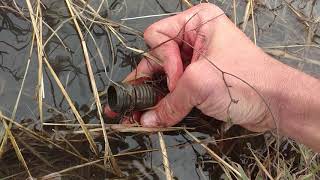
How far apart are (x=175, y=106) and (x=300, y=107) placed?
0.43 metres

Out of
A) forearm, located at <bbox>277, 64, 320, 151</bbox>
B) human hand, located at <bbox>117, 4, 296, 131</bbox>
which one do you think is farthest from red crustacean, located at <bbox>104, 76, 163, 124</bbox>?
forearm, located at <bbox>277, 64, 320, 151</bbox>

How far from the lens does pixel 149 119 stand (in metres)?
1.79

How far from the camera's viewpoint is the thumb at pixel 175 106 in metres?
1.60

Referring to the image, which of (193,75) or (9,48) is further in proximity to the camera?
(9,48)

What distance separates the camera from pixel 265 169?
1769 mm

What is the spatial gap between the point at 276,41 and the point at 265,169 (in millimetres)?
682

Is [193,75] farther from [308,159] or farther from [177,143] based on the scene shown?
[308,159]

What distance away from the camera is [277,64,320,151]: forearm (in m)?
1.66

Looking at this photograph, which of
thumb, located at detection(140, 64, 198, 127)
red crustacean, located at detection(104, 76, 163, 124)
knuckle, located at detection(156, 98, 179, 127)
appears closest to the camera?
thumb, located at detection(140, 64, 198, 127)

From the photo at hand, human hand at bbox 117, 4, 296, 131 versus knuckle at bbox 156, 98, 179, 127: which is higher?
human hand at bbox 117, 4, 296, 131

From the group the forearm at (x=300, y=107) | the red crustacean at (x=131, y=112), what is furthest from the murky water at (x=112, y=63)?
the forearm at (x=300, y=107)

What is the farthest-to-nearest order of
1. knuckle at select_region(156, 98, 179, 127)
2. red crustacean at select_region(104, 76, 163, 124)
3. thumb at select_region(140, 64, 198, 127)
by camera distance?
red crustacean at select_region(104, 76, 163, 124)
knuckle at select_region(156, 98, 179, 127)
thumb at select_region(140, 64, 198, 127)

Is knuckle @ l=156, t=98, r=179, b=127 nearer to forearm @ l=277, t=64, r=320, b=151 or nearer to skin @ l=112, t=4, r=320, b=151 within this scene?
skin @ l=112, t=4, r=320, b=151

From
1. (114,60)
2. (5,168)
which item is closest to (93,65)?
(114,60)
